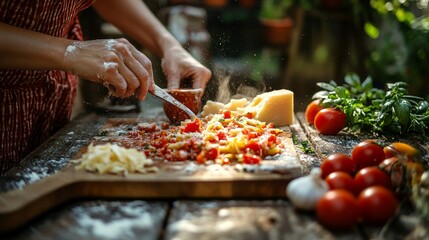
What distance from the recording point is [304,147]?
2.70 metres

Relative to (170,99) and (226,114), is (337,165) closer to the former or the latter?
(226,114)

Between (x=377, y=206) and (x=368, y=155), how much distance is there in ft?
1.68

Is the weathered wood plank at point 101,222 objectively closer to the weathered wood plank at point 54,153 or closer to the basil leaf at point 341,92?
the weathered wood plank at point 54,153

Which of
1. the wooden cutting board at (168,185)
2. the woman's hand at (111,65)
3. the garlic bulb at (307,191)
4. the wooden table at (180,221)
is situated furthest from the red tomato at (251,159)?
the woman's hand at (111,65)

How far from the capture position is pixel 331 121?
2.96 m

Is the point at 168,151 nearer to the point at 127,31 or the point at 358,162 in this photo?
the point at 358,162

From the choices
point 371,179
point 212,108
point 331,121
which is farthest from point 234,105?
point 371,179

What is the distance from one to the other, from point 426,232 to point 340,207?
28cm

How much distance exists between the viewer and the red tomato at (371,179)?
2031 millimetres

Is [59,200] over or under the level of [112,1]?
under

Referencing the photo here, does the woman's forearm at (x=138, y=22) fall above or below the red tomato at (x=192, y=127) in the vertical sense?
above

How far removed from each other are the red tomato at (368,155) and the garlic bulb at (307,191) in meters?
0.41

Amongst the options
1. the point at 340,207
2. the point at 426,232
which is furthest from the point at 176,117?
the point at 426,232

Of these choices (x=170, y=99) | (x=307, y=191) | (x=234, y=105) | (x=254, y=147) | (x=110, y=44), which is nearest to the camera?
(x=307, y=191)
